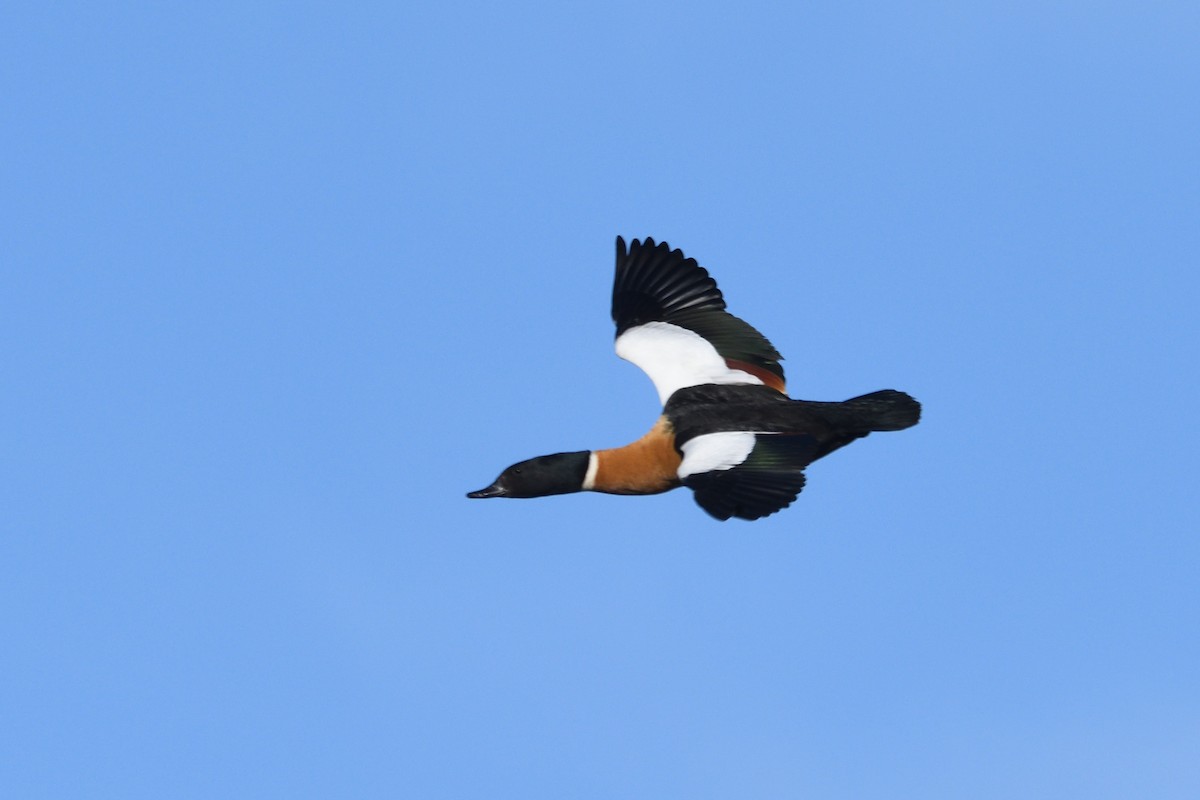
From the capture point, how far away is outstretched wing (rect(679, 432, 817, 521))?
1296 cm

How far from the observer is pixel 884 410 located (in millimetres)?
14469

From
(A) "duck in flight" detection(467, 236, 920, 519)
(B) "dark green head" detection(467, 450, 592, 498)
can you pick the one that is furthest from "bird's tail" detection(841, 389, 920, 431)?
(B) "dark green head" detection(467, 450, 592, 498)

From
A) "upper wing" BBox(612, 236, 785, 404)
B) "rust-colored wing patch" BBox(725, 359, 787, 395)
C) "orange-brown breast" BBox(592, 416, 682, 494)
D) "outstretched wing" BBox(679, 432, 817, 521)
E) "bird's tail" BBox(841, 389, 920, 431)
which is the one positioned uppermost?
"upper wing" BBox(612, 236, 785, 404)

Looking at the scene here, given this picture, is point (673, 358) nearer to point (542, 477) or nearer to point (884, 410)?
point (542, 477)

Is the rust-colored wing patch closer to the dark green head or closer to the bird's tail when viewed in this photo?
the bird's tail

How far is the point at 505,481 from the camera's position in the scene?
14.9 metres

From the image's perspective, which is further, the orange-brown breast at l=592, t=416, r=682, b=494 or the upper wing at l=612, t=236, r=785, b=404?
the upper wing at l=612, t=236, r=785, b=404

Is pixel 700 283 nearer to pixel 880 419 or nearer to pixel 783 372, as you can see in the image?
pixel 783 372

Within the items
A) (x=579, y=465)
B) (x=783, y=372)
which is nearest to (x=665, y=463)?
(x=579, y=465)

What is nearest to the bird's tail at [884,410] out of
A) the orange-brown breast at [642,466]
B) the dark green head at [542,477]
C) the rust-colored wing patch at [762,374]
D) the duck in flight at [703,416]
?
the duck in flight at [703,416]

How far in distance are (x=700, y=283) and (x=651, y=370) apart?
119cm

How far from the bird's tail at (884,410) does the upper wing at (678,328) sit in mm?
1069

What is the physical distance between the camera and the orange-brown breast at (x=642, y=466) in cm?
1437

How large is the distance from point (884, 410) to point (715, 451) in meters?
1.67
